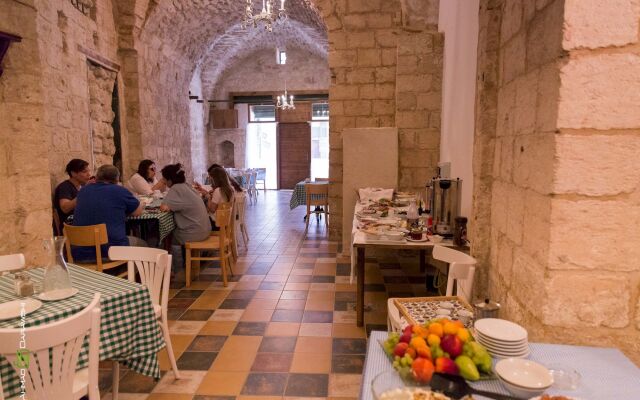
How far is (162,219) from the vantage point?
14.3ft

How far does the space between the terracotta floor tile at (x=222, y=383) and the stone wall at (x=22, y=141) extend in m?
1.43

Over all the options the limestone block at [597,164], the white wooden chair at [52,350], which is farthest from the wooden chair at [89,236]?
the limestone block at [597,164]

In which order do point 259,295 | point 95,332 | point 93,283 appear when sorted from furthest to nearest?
1. point 259,295
2. point 93,283
3. point 95,332

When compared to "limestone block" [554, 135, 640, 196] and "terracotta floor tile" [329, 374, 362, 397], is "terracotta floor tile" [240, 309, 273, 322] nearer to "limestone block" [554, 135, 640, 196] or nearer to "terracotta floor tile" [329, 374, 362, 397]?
"terracotta floor tile" [329, 374, 362, 397]

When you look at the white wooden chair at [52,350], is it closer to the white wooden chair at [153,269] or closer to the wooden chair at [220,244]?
the white wooden chair at [153,269]

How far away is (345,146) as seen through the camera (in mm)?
5543

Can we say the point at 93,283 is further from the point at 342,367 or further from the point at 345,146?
the point at 345,146

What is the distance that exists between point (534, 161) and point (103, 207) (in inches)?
132

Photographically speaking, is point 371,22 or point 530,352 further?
point 371,22

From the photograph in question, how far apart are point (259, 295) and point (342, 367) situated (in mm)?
1558

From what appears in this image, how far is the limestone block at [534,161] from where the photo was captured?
1554mm

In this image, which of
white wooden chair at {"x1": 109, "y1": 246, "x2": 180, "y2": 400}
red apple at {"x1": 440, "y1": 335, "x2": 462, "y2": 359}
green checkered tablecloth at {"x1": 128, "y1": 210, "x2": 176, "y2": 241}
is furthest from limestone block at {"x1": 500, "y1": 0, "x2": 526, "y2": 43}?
green checkered tablecloth at {"x1": 128, "y1": 210, "x2": 176, "y2": 241}

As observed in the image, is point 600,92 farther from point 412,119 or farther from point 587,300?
point 412,119

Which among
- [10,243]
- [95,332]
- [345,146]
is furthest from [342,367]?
[345,146]
